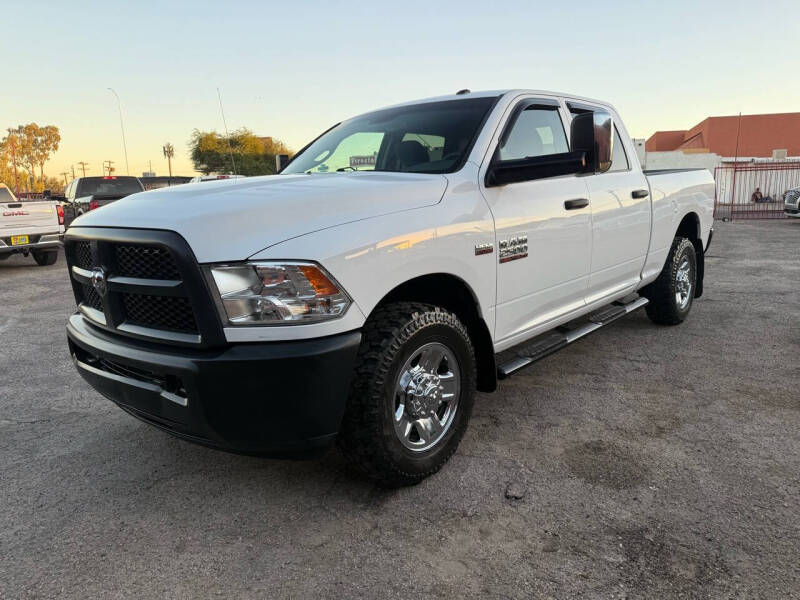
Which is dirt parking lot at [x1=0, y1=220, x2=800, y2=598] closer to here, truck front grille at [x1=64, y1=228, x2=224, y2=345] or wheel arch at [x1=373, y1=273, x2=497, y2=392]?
wheel arch at [x1=373, y1=273, x2=497, y2=392]

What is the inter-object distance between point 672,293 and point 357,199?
384 centimetres

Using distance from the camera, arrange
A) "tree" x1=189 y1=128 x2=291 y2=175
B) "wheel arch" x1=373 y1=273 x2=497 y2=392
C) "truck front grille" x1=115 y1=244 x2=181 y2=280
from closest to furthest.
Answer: "truck front grille" x1=115 y1=244 x2=181 y2=280
"wheel arch" x1=373 y1=273 x2=497 y2=392
"tree" x1=189 y1=128 x2=291 y2=175

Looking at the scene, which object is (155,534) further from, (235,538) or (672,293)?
(672,293)

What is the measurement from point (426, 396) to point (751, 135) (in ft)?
178

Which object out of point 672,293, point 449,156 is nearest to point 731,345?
→ point 672,293

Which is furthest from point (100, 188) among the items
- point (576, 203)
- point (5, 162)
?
point (5, 162)

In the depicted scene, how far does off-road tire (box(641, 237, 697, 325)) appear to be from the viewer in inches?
212

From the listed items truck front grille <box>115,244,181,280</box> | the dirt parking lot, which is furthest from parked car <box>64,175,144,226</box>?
truck front grille <box>115,244,181,280</box>

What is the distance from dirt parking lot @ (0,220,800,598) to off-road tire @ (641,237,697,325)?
120 centimetres

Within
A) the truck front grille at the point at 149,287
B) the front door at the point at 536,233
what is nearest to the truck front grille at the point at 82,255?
the truck front grille at the point at 149,287

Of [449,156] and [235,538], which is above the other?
[449,156]

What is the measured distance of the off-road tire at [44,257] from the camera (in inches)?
471

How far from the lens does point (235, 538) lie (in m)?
2.51

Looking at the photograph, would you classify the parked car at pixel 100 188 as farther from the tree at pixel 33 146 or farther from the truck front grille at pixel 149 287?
the tree at pixel 33 146
